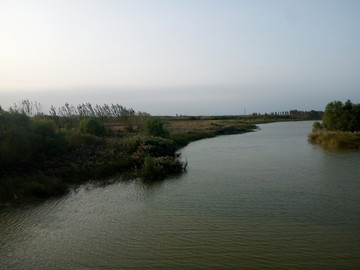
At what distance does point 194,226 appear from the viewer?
32.0 ft

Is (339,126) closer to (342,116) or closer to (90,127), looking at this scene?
(342,116)

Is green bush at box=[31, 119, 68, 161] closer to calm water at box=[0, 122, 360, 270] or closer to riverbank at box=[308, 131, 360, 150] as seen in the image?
calm water at box=[0, 122, 360, 270]

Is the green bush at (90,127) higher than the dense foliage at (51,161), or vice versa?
the green bush at (90,127)

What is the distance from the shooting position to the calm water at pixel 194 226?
763cm

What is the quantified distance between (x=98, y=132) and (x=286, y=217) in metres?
23.2

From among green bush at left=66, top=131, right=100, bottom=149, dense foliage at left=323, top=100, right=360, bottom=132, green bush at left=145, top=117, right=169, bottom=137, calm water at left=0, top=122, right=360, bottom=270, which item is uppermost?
dense foliage at left=323, top=100, right=360, bottom=132

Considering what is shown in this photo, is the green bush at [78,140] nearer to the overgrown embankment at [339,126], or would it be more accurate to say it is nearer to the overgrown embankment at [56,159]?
the overgrown embankment at [56,159]

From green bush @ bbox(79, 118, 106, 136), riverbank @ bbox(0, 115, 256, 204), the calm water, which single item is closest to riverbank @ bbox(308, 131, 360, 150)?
the calm water

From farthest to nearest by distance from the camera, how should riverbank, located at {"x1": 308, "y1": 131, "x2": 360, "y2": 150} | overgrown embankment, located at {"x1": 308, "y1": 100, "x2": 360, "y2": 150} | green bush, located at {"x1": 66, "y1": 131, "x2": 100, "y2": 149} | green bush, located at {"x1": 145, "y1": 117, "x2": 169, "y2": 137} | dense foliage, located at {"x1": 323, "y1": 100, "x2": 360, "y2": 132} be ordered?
dense foliage, located at {"x1": 323, "y1": 100, "x2": 360, "y2": 132}, green bush, located at {"x1": 145, "y1": 117, "x2": 169, "y2": 137}, overgrown embankment, located at {"x1": 308, "y1": 100, "x2": 360, "y2": 150}, riverbank, located at {"x1": 308, "y1": 131, "x2": 360, "y2": 150}, green bush, located at {"x1": 66, "y1": 131, "x2": 100, "y2": 149}

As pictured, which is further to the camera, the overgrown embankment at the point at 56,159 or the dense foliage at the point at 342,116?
the dense foliage at the point at 342,116

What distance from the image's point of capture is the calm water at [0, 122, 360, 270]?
25.0 ft

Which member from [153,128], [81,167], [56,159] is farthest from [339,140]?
[56,159]

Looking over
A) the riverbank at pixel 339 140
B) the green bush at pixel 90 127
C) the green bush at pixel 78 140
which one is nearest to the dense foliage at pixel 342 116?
the riverbank at pixel 339 140

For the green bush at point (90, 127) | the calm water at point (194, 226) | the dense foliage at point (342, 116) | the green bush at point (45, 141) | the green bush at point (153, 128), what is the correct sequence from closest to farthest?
the calm water at point (194, 226), the green bush at point (45, 141), the green bush at point (90, 127), the green bush at point (153, 128), the dense foliage at point (342, 116)
